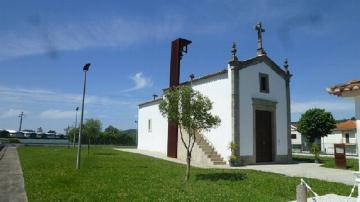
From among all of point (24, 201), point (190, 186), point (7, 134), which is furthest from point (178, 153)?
point (7, 134)

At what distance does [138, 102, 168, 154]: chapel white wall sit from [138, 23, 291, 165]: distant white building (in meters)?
4.54

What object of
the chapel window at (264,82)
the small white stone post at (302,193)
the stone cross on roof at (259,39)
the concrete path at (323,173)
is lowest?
the concrete path at (323,173)

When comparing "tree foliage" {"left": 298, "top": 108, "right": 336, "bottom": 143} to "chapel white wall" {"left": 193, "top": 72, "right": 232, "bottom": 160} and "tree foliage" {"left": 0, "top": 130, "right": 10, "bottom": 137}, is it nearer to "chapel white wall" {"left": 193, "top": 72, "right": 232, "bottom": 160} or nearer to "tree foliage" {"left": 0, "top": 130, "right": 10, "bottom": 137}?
"chapel white wall" {"left": 193, "top": 72, "right": 232, "bottom": 160}

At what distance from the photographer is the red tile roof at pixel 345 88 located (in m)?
7.39

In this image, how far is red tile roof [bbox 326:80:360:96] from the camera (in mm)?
7387

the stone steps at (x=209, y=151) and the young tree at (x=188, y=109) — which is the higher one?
the young tree at (x=188, y=109)

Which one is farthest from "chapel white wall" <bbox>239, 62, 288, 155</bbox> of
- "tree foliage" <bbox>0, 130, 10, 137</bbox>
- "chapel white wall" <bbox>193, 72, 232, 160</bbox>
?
"tree foliage" <bbox>0, 130, 10, 137</bbox>

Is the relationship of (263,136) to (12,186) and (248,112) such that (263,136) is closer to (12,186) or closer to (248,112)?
(248,112)

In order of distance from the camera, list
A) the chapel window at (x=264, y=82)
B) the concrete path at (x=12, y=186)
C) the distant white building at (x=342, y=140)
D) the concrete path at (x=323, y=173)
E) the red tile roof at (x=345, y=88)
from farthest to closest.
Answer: the distant white building at (x=342, y=140)
the chapel window at (x=264, y=82)
the concrete path at (x=323, y=173)
the concrete path at (x=12, y=186)
the red tile roof at (x=345, y=88)

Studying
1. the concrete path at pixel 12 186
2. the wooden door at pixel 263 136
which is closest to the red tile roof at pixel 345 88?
the concrete path at pixel 12 186

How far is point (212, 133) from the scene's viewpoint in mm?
24703

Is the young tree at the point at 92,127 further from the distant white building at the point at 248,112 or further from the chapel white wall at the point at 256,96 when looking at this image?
the chapel white wall at the point at 256,96

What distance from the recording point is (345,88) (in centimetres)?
761

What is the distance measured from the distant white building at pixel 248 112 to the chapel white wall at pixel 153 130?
4540 mm
